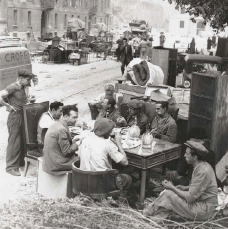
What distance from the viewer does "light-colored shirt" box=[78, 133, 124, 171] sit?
238 inches

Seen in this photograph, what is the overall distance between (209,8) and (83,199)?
1159cm

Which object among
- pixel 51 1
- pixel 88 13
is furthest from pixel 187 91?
pixel 88 13

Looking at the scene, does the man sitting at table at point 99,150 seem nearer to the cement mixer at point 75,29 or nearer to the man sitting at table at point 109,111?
the man sitting at table at point 109,111

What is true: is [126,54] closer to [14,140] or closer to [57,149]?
[14,140]

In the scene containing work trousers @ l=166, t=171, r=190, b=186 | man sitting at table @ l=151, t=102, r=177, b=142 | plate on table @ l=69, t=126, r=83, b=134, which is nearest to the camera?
work trousers @ l=166, t=171, r=190, b=186

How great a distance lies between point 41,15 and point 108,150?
4182 cm

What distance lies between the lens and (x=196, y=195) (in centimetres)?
532

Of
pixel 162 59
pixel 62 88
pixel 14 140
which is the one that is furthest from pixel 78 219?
pixel 62 88

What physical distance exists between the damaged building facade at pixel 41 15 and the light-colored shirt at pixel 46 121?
3022 cm

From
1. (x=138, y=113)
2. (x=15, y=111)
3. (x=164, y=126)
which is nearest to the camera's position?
(x=164, y=126)

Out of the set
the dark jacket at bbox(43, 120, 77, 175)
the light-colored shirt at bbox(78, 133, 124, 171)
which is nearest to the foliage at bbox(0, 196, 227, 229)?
the light-colored shirt at bbox(78, 133, 124, 171)

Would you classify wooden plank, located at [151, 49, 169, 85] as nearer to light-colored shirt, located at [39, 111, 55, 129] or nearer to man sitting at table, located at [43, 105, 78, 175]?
light-colored shirt, located at [39, 111, 55, 129]

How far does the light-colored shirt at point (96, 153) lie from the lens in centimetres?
605

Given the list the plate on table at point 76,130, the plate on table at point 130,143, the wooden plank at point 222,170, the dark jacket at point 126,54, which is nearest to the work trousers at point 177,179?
the wooden plank at point 222,170
